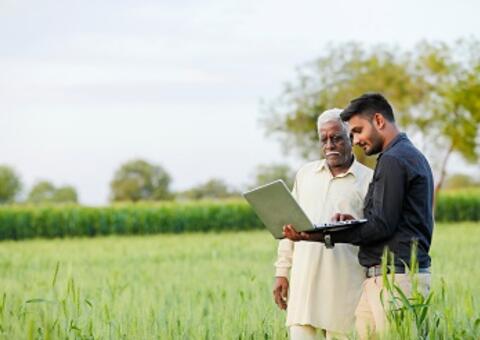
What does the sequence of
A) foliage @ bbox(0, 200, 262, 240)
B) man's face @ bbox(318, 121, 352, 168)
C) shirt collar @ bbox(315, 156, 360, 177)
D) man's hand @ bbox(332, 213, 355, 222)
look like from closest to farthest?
1. man's hand @ bbox(332, 213, 355, 222)
2. man's face @ bbox(318, 121, 352, 168)
3. shirt collar @ bbox(315, 156, 360, 177)
4. foliage @ bbox(0, 200, 262, 240)

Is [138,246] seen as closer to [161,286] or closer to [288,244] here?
[161,286]

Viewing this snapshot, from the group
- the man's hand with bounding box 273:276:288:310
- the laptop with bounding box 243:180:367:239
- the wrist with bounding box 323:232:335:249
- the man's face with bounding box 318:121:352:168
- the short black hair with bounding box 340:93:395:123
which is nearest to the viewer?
the laptop with bounding box 243:180:367:239

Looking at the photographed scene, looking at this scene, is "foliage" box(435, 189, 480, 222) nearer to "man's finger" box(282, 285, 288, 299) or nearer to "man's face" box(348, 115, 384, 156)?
"man's finger" box(282, 285, 288, 299)

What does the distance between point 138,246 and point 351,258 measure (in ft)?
57.8

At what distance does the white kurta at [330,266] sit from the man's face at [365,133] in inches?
18.4

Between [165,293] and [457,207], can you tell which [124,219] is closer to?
[457,207]

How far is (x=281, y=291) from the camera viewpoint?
17.4ft

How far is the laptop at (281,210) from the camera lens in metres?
4.36

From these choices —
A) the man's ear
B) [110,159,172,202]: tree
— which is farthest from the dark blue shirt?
[110,159,172,202]: tree

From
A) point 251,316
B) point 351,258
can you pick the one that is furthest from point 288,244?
point 251,316

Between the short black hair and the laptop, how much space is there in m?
0.57

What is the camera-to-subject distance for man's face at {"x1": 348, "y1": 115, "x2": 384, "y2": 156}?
4.50 metres

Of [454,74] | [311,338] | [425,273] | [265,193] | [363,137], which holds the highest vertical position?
[454,74]

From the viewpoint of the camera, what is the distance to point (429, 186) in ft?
14.9
